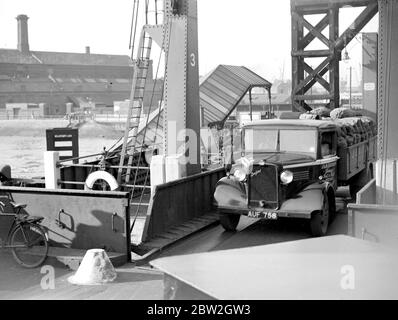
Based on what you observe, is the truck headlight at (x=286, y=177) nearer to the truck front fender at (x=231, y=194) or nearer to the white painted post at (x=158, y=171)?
the truck front fender at (x=231, y=194)

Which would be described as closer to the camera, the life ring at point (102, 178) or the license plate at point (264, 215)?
the license plate at point (264, 215)

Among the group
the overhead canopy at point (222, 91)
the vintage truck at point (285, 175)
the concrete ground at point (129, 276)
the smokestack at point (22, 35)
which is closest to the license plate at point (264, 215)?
the vintage truck at point (285, 175)

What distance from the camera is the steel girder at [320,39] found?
22250 millimetres

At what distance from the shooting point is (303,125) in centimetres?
1194

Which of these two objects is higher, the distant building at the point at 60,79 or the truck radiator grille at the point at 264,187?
the distant building at the point at 60,79

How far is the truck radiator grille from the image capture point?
10.6 m

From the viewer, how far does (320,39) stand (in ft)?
74.0

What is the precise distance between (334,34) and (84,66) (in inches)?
2756

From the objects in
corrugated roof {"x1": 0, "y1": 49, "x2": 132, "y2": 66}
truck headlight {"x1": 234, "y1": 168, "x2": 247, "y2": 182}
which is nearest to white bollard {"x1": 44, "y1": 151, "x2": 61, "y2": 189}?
truck headlight {"x1": 234, "y1": 168, "x2": 247, "y2": 182}

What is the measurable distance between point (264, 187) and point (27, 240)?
4.50 meters

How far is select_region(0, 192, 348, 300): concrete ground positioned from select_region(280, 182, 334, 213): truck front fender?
0.68m

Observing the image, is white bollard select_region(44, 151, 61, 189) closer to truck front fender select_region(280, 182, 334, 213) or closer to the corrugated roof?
truck front fender select_region(280, 182, 334, 213)
